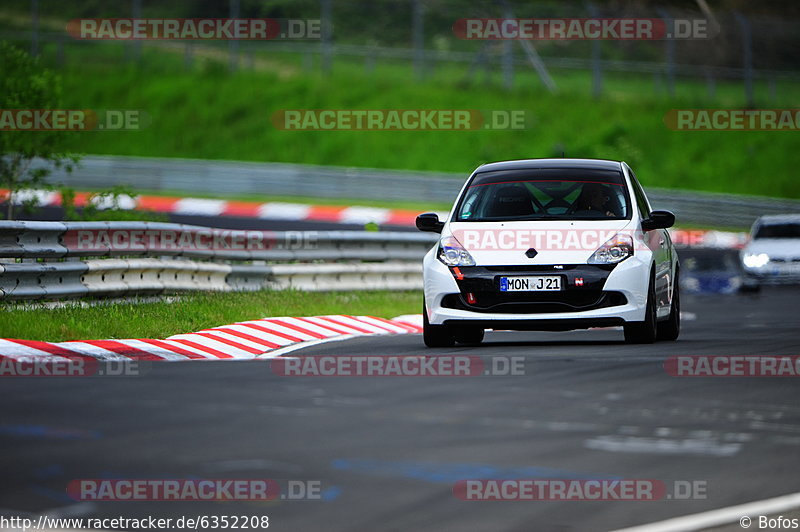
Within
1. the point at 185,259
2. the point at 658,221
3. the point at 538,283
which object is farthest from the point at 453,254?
the point at 185,259

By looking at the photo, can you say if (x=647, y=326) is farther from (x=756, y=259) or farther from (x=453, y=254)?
(x=756, y=259)

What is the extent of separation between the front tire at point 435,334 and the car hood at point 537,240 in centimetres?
66

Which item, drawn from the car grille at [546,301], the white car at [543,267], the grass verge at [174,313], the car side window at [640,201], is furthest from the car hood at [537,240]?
the grass verge at [174,313]

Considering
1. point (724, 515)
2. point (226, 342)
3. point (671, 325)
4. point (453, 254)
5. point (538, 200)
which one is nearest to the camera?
point (724, 515)

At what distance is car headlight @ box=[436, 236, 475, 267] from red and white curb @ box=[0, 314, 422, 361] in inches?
56.9

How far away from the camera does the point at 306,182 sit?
40.0m

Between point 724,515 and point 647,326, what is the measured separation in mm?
6768

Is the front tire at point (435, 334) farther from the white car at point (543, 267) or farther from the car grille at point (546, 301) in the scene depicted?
the car grille at point (546, 301)

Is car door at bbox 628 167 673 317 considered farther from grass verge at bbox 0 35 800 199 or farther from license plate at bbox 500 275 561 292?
grass verge at bbox 0 35 800 199

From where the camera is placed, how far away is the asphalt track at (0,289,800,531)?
19.5ft

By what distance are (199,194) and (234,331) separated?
26.4 meters

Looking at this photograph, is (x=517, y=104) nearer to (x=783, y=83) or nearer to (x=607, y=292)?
(x=783, y=83)

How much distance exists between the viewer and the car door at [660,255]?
13164 mm

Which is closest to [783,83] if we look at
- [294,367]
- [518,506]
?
[294,367]
